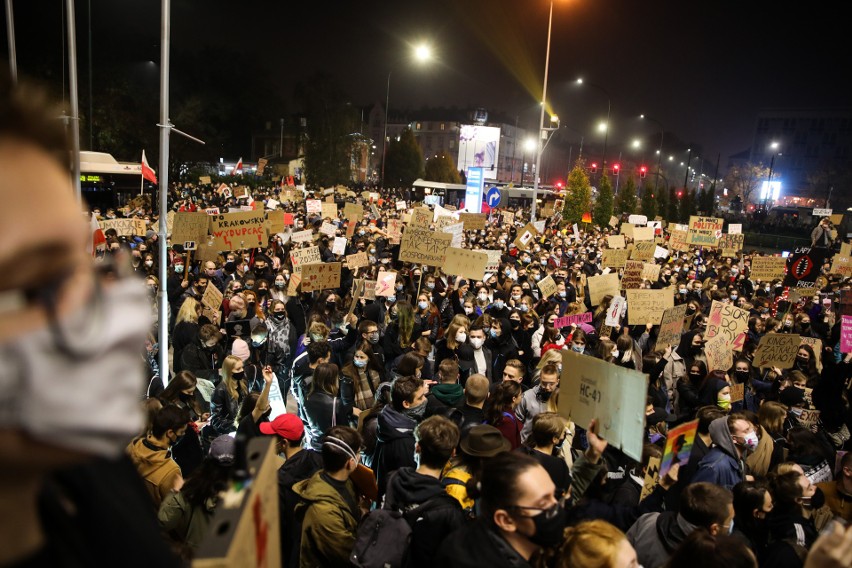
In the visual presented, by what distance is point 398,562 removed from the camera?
3.47 metres

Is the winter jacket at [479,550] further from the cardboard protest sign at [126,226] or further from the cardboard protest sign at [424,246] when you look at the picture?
the cardboard protest sign at [126,226]

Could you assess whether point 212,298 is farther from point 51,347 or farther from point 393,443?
point 51,347

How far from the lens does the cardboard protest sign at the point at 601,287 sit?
12930 millimetres

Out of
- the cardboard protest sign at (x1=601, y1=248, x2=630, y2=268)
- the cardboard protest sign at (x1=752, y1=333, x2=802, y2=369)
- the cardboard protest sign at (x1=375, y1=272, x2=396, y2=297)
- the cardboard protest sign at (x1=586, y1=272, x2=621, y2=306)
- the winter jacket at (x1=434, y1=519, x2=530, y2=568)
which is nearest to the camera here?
the winter jacket at (x1=434, y1=519, x2=530, y2=568)

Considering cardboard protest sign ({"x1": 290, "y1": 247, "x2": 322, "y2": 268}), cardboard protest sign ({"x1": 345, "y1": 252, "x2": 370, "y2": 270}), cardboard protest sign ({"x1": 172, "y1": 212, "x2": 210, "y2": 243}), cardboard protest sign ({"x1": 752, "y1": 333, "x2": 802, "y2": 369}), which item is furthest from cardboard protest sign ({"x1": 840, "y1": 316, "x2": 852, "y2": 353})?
cardboard protest sign ({"x1": 172, "y1": 212, "x2": 210, "y2": 243})

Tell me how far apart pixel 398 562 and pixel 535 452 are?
1.41 metres

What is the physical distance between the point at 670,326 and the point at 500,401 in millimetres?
4553

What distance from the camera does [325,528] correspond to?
3.88 meters

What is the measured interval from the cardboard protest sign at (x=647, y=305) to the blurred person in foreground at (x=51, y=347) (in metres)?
10.7

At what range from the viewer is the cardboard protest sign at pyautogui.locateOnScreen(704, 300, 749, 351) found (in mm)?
9086

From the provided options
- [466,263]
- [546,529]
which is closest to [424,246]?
[466,263]

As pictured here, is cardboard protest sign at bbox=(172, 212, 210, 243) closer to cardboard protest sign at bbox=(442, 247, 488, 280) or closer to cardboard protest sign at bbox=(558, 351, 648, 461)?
cardboard protest sign at bbox=(442, 247, 488, 280)

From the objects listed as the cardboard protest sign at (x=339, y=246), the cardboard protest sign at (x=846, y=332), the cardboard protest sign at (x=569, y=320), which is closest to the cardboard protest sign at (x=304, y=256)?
the cardboard protest sign at (x=339, y=246)

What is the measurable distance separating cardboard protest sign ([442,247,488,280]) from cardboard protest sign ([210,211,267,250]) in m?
4.04
